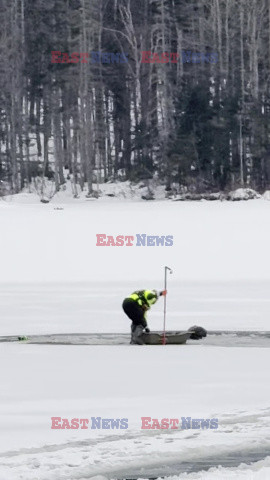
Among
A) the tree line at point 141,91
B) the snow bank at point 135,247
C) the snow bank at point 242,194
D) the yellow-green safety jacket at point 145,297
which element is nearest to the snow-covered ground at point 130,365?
the snow bank at point 135,247

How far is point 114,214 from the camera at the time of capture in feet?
139

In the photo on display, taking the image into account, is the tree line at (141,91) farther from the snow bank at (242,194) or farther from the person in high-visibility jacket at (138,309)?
the person in high-visibility jacket at (138,309)

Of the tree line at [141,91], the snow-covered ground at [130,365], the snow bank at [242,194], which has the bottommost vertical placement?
the snow-covered ground at [130,365]

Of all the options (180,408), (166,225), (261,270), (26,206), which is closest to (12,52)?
(26,206)

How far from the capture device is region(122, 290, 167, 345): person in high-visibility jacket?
1778 cm

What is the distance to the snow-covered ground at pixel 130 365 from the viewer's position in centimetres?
1023

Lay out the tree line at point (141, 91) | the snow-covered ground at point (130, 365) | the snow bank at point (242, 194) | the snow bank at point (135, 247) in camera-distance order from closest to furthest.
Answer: the snow-covered ground at point (130, 365), the snow bank at point (135, 247), the snow bank at point (242, 194), the tree line at point (141, 91)

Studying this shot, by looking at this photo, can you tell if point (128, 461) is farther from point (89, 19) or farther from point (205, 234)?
point (89, 19)

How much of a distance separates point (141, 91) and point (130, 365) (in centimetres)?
4286

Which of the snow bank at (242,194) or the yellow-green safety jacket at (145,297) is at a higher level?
the snow bank at (242,194)

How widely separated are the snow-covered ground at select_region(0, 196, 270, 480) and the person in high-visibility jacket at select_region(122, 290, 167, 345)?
0.34 m

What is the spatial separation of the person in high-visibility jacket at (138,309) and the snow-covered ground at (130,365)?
345 mm

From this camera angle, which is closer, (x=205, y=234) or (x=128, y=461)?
(x=128, y=461)

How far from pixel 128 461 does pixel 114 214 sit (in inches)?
1278
